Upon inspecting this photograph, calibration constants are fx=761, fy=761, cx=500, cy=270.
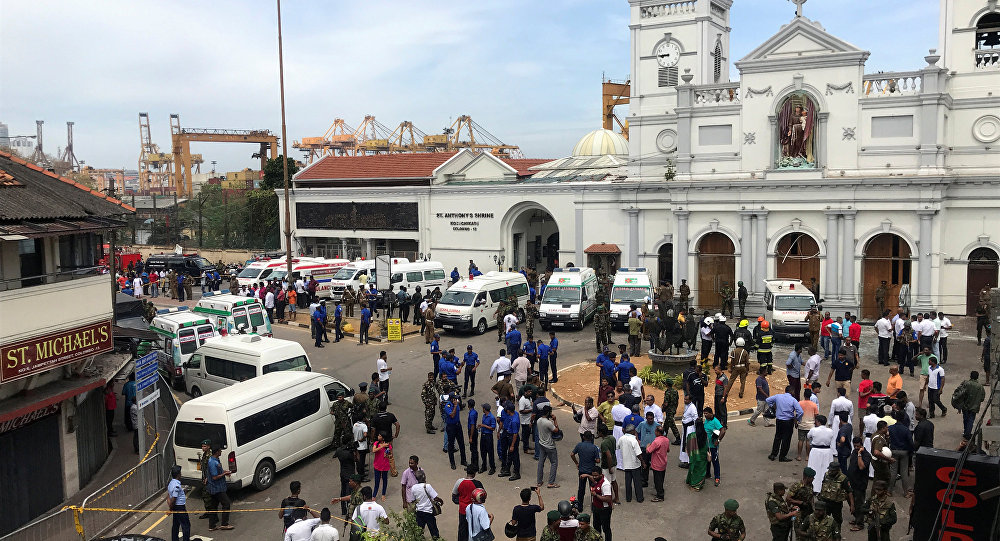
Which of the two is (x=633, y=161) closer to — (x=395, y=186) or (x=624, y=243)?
(x=624, y=243)

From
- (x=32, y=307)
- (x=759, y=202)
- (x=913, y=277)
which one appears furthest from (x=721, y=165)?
(x=32, y=307)

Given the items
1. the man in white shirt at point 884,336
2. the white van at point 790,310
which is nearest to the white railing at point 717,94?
the white van at point 790,310

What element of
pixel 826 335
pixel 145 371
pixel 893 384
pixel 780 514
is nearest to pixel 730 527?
pixel 780 514

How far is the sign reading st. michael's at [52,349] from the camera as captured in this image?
12945 mm

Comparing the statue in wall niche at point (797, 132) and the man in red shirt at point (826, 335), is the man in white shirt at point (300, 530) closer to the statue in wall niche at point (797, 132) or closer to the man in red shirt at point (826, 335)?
the man in red shirt at point (826, 335)

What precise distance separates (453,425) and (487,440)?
765 mm

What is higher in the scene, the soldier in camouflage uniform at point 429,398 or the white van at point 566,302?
the white van at point 566,302

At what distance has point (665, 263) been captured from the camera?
35.0m

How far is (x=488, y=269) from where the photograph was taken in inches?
1614

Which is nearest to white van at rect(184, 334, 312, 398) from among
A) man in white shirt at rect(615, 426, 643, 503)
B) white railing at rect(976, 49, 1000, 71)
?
man in white shirt at rect(615, 426, 643, 503)

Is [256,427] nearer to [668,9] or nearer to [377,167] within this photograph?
[668,9]

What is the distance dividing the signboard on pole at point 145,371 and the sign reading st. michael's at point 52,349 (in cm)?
89

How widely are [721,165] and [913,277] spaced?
872 centimetres

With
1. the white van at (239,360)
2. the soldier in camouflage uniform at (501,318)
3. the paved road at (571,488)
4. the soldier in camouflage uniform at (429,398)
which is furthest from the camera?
the soldier in camouflage uniform at (501,318)
